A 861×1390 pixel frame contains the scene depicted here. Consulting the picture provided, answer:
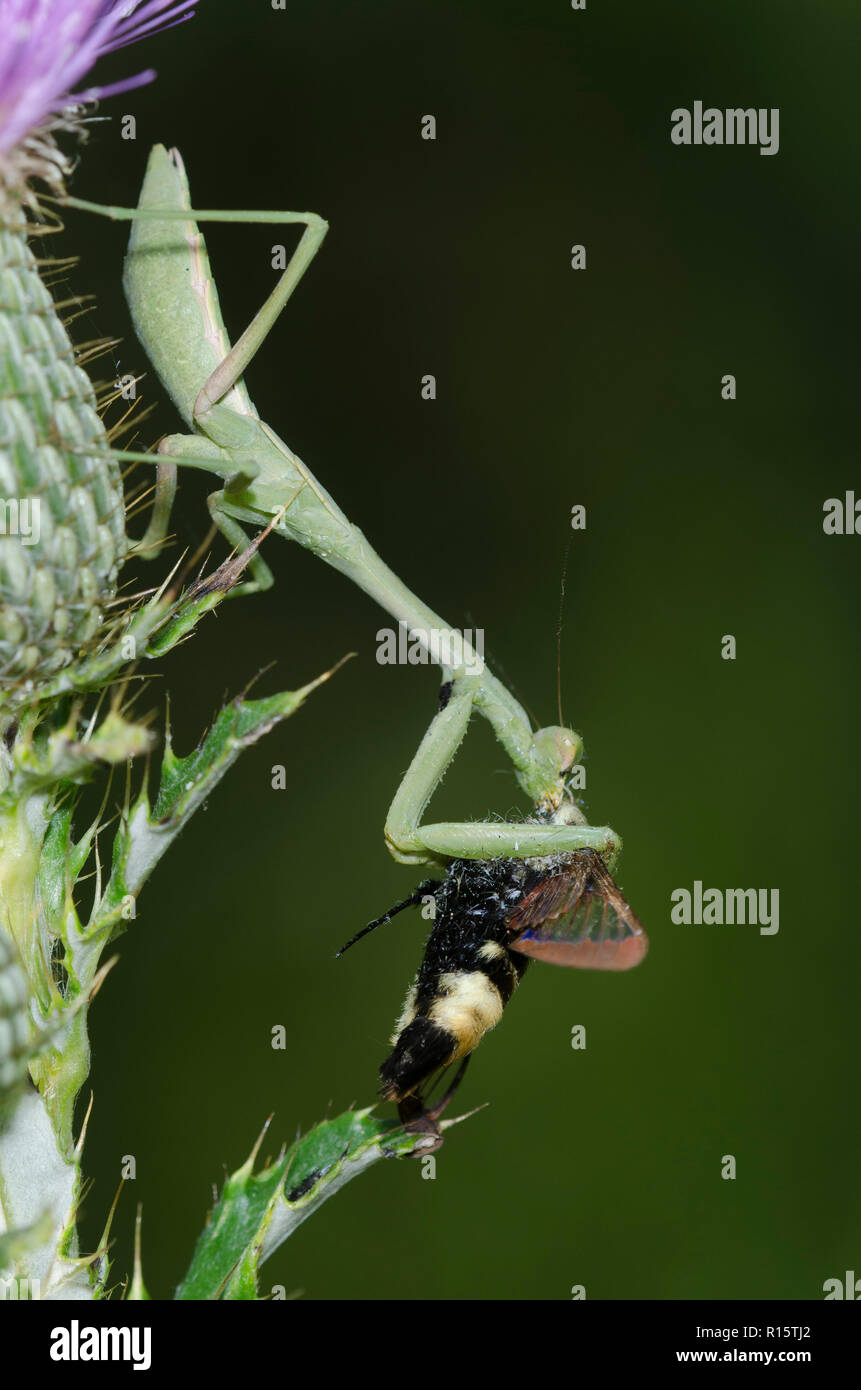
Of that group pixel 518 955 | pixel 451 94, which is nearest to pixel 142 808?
pixel 518 955

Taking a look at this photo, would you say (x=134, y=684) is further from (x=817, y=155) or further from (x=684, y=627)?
(x=817, y=155)

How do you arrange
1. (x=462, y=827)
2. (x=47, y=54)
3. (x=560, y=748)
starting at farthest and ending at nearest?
1. (x=560, y=748)
2. (x=462, y=827)
3. (x=47, y=54)

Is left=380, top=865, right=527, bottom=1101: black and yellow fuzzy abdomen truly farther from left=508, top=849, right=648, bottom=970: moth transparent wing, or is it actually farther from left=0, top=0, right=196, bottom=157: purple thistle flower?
left=0, top=0, right=196, bottom=157: purple thistle flower

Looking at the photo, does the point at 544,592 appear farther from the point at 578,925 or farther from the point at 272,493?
the point at 578,925

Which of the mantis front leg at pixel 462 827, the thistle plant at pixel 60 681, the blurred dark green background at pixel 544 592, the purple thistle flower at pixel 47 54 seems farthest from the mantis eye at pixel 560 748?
the blurred dark green background at pixel 544 592

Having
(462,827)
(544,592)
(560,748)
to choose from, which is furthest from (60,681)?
(544,592)

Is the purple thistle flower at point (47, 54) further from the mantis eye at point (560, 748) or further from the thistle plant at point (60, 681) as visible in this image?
the mantis eye at point (560, 748)

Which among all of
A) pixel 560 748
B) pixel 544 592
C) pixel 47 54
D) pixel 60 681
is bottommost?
pixel 560 748
